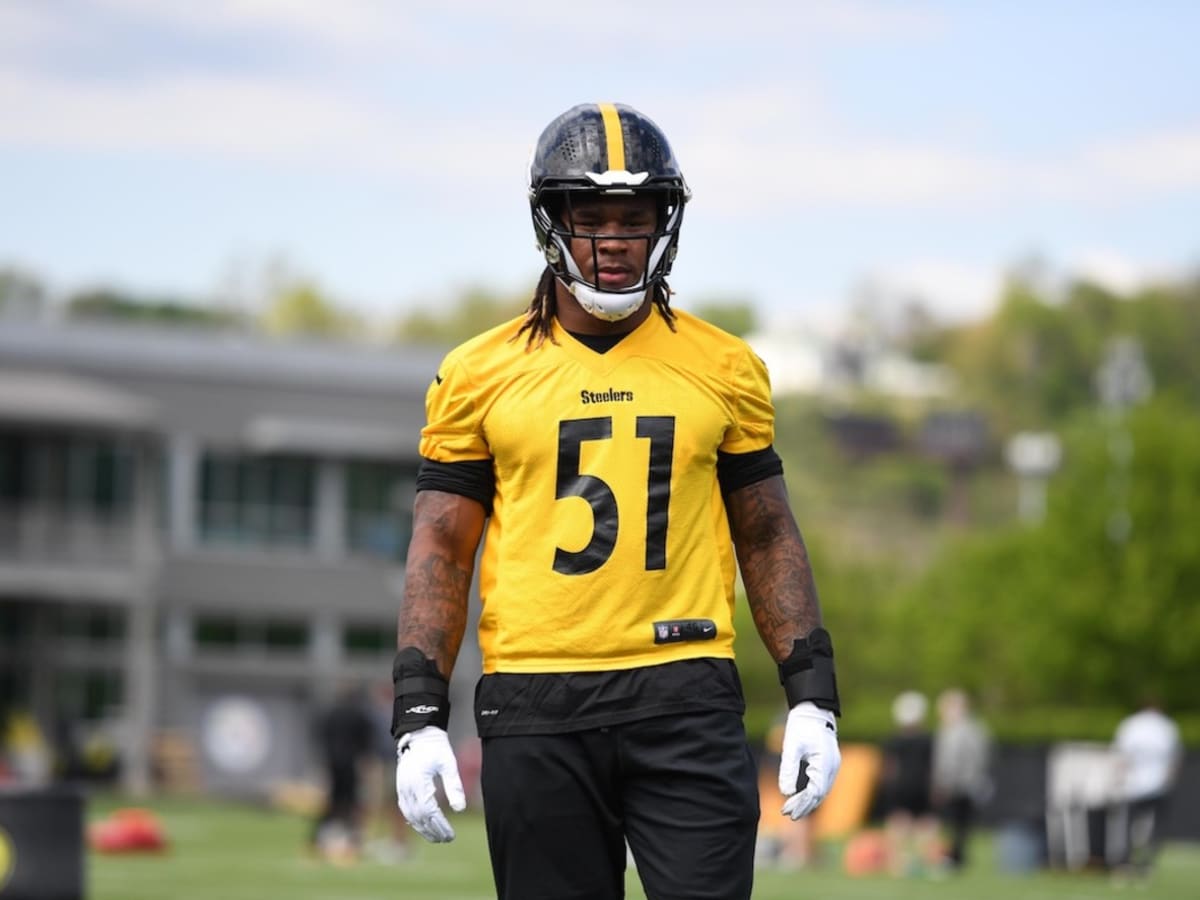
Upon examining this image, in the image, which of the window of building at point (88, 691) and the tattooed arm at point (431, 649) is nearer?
the tattooed arm at point (431, 649)

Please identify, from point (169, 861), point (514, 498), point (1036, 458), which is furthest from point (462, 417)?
point (1036, 458)

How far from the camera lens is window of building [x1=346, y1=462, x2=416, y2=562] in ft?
190

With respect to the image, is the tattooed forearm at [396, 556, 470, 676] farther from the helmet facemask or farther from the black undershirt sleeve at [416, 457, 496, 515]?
the helmet facemask

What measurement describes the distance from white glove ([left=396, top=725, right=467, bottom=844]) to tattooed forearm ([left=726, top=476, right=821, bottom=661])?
0.83 meters

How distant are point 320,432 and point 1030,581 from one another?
2049cm

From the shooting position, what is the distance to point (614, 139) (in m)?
5.42

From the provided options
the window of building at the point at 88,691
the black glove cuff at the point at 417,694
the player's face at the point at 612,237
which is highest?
the player's face at the point at 612,237

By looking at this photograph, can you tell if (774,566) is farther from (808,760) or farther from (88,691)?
(88,691)

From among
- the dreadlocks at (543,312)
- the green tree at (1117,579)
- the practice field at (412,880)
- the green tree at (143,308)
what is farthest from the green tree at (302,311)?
the dreadlocks at (543,312)

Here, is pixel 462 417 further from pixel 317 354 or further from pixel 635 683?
pixel 317 354

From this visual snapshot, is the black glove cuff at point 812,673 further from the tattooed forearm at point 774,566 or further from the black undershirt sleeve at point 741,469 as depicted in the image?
the black undershirt sleeve at point 741,469

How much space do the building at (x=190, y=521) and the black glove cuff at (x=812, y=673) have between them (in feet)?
145

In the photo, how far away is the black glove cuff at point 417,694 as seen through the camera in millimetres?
5367

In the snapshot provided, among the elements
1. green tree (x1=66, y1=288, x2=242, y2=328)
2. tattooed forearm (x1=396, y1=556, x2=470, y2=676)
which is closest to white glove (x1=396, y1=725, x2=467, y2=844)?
tattooed forearm (x1=396, y1=556, x2=470, y2=676)
